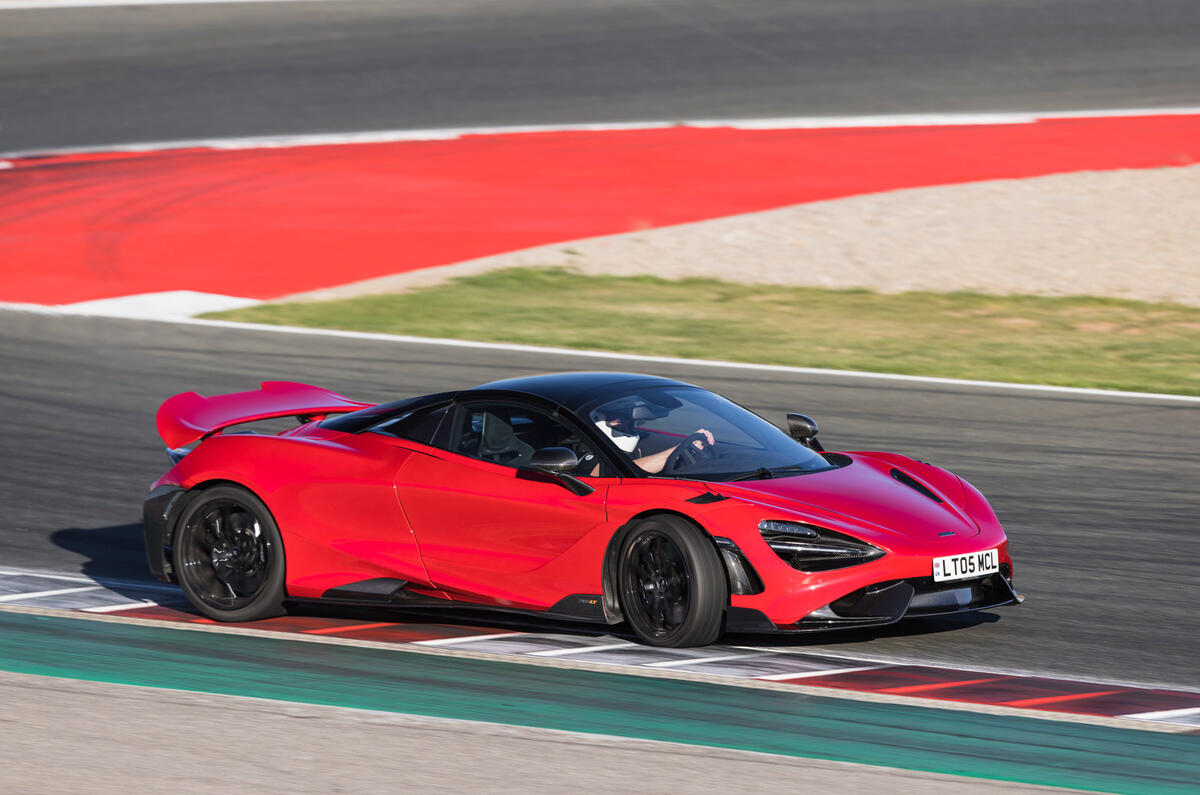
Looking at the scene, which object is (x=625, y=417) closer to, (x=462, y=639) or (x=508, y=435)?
(x=508, y=435)

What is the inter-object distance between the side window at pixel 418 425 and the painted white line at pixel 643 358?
257 inches

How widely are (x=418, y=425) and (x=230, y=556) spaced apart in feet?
3.75

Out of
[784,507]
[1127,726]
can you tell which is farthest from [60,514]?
[1127,726]

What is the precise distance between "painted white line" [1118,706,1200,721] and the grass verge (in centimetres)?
780

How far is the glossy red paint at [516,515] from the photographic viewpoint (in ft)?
23.5

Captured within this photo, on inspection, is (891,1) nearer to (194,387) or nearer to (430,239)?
(430,239)

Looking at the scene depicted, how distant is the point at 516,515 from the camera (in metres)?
7.62

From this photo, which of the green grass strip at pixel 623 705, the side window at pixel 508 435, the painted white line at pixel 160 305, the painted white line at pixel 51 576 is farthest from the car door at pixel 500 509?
the painted white line at pixel 160 305

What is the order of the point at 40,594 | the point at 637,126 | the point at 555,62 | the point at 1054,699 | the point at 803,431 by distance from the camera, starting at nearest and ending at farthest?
the point at 1054,699 → the point at 803,431 → the point at 40,594 → the point at 637,126 → the point at 555,62

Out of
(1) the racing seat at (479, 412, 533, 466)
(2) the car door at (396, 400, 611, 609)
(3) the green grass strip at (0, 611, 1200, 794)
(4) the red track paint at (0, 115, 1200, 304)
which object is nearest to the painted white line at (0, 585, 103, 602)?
(3) the green grass strip at (0, 611, 1200, 794)

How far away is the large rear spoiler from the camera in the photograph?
28.6 ft

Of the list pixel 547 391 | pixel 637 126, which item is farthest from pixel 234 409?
pixel 637 126

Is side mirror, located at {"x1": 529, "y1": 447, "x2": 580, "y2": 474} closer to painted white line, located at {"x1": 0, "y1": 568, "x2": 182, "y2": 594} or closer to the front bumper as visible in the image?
the front bumper

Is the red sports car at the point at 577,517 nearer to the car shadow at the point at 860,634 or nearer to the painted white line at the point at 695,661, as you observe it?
the painted white line at the point at 695,661
